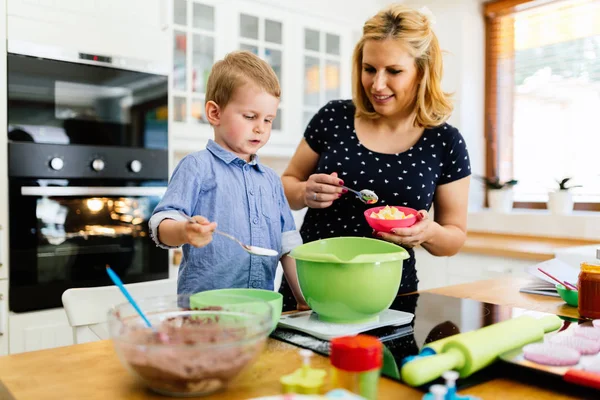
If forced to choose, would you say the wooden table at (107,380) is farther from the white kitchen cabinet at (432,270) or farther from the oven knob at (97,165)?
the white kitchen cabinet at (432,270)

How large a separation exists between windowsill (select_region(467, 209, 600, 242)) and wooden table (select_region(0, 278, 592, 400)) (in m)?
2.40

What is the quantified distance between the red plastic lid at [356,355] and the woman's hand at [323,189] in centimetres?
75

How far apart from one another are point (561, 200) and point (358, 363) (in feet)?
8.79

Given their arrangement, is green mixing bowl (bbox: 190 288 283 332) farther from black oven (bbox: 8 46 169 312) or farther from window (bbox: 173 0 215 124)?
window (bbox: 173 0 215 124)

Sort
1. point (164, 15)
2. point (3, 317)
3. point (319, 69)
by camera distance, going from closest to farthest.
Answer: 1. point (3, 317)
2. point (164, 15)
3. point (319, 69)

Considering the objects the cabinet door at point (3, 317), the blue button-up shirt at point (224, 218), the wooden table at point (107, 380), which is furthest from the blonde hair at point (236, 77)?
the cabinet door at point (3, 317)

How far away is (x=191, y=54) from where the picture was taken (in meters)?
2.67

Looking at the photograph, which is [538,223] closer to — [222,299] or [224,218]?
[224,218]

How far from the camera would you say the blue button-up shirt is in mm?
1074

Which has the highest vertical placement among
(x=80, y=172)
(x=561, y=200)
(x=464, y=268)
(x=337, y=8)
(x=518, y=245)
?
(x=337, y=8)

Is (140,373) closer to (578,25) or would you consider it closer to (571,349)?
(571,349)

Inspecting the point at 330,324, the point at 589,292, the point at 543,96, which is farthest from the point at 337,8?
the point at 330,324

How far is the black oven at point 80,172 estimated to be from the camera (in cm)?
195

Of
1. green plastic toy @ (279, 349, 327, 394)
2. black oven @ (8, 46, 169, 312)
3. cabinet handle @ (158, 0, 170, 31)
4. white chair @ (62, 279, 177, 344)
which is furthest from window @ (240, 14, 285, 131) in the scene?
green plastic toy @ (279, 349, 327, 394)
